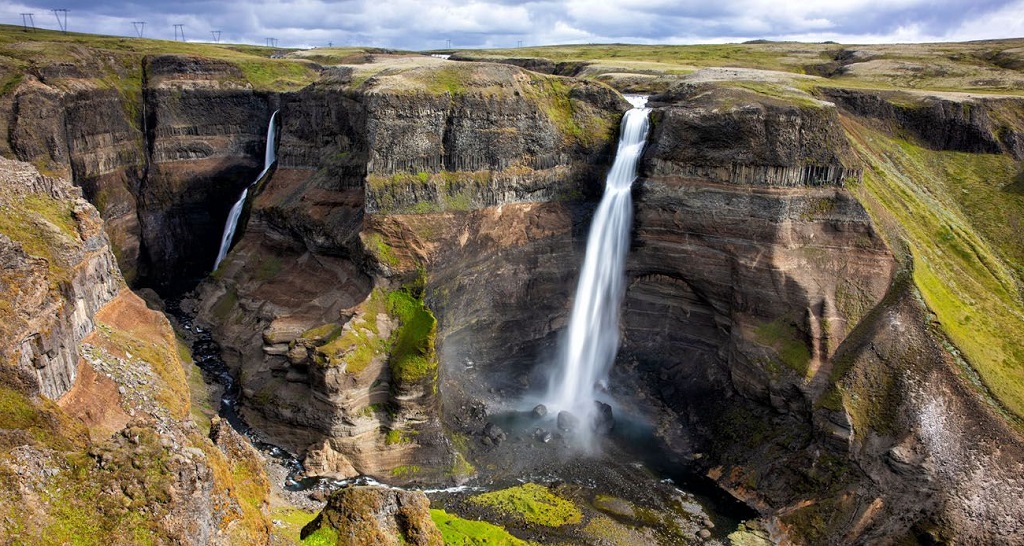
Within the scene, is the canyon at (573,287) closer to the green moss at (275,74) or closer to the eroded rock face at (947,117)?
the eroded rock face at (947,117)

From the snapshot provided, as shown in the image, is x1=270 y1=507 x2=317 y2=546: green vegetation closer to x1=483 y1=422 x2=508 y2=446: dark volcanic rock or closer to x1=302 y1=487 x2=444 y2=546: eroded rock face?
x1=302 y1=487 x2=444 y2=546: eroded rock face

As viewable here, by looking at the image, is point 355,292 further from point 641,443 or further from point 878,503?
point 878,503

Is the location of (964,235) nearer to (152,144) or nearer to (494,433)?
(494,433)

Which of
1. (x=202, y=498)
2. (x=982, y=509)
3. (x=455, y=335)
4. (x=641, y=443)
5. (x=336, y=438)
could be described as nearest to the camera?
(x=202, y=498)

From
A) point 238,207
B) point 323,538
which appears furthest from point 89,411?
point 238,207

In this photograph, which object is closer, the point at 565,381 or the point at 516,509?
the point at 516,509

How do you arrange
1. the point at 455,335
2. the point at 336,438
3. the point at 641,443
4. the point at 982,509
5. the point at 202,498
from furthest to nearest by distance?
the point at 455,335, the point at 641,443, the point at 336,438, the point at 982,509, the point at 202,498

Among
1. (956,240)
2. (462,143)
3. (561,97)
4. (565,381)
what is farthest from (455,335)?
(956,240)
